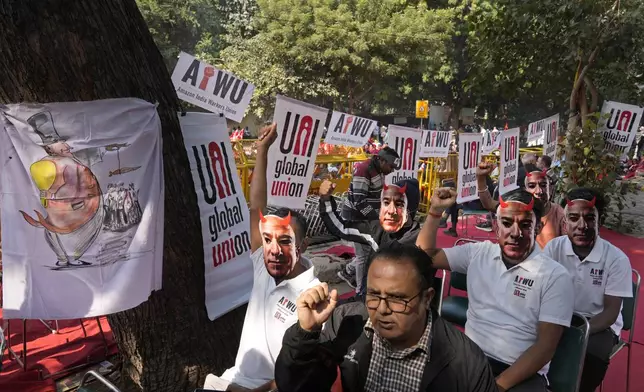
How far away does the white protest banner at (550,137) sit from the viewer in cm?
815

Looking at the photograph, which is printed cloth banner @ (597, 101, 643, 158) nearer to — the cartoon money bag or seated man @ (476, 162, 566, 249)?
seated man @ (476, 162, 566, 249)

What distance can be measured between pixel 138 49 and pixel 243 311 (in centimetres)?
202


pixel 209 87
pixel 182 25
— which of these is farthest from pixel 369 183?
pixel 182 25

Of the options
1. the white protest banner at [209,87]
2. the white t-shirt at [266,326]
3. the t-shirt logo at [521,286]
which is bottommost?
the white t-shirt at [266,326]

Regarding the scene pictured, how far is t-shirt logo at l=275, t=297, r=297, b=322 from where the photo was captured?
8.88ft

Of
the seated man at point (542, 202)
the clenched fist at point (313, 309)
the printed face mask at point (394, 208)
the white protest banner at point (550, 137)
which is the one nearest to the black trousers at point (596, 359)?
the seated man at point (542, 202)

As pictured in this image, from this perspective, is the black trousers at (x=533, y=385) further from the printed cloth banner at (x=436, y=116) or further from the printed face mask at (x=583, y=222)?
the printed cloth banner at (x=436, y=116)

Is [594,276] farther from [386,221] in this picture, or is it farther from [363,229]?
[363,229]

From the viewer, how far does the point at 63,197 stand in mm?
2715

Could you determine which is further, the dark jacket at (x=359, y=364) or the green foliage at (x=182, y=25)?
the green foliage at (x=182, y=25)

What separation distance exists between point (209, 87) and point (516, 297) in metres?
2.71

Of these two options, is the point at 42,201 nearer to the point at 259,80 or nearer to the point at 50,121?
the point at 50,121

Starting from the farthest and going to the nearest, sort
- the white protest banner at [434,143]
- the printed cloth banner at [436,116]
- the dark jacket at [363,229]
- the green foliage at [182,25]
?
the printed cloth banner at [436,116], the green foliage at [182,25], the white protest banner at [434,143], the dark jacket at [363,229]

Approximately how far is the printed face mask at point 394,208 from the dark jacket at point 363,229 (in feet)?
0.16
